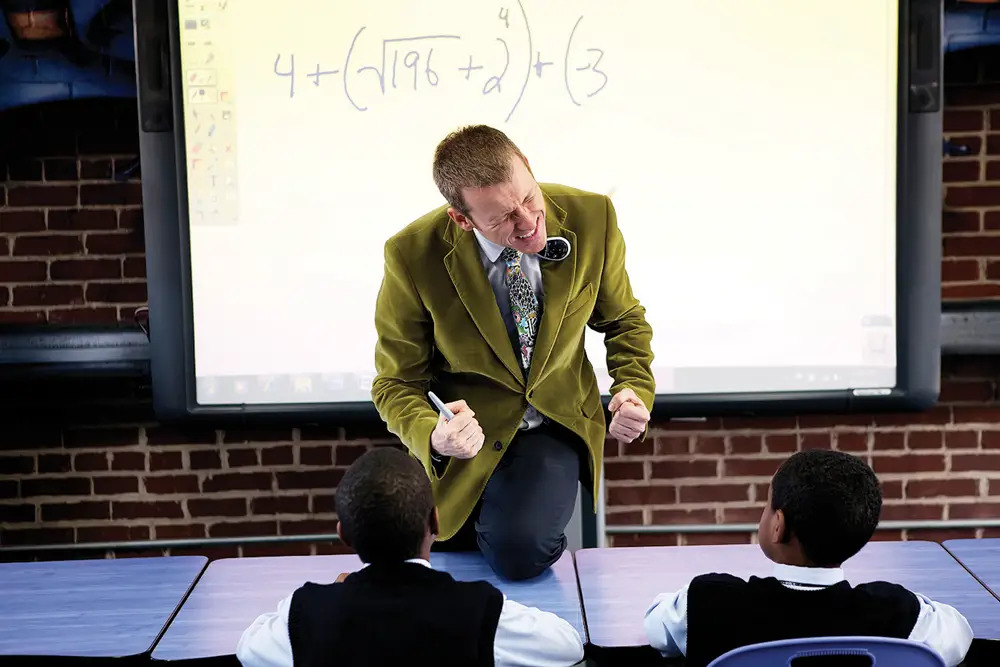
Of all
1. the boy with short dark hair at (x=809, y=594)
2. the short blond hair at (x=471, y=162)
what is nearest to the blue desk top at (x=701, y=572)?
the boy with short dark hair at (x=809, y=594)

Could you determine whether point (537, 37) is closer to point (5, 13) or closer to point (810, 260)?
point (810, 260)

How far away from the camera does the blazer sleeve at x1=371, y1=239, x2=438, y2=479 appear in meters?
1.92

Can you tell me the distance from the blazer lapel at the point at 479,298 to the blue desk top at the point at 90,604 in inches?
28.1

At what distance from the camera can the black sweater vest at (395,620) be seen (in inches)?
46.1

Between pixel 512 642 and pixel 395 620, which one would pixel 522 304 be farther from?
pixel 395 620

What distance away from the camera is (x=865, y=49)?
2332mm

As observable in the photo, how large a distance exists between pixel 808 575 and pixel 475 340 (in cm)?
84

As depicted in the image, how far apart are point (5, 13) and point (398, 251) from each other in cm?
136

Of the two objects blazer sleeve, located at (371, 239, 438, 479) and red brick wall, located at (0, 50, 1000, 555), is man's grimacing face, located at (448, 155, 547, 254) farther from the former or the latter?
red brick wall, located at (0, 50, 1000, 555)

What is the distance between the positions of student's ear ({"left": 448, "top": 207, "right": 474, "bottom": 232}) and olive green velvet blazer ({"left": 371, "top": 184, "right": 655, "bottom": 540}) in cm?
4

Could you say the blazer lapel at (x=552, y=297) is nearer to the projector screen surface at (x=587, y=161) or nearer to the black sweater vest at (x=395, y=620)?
the projector screen surface at (x=587, y=161)

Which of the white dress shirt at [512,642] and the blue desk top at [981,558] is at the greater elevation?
the white dress shirt at [512,642]

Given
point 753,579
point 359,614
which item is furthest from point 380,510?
point 753,579

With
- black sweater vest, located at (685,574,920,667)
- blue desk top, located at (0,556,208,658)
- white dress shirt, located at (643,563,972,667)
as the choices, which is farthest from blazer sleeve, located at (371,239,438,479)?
black sweater vest, located at (685,574,920,667)
